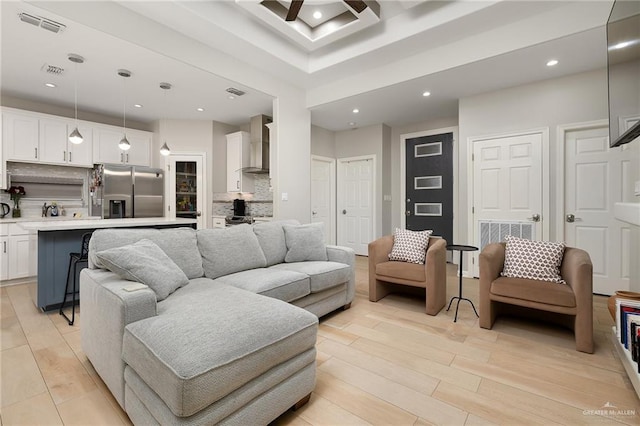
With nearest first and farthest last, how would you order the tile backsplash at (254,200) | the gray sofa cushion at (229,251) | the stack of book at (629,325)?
the stack of book at (629,325), the gray sofa cushion at (229,251), the tile backsplash at (254,200)

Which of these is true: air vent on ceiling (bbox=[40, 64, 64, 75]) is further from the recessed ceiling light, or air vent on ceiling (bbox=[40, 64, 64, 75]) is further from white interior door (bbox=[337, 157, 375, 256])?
the recessed ceiling light

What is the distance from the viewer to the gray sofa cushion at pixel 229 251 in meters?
2.44

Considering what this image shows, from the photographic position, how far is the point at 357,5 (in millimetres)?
2721

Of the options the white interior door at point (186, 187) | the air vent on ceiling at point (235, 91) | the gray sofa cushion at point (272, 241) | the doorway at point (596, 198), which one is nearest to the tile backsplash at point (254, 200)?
the white interior door at point (186, 187)

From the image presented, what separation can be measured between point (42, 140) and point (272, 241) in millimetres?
4314

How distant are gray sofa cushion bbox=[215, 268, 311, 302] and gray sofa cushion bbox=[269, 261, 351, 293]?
92 millimetres

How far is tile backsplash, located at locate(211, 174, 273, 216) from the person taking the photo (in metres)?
5.78

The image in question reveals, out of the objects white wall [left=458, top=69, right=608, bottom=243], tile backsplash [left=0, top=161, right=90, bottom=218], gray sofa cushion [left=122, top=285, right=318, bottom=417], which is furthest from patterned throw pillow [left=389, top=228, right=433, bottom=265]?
tile backsplash [left=0, top=161, right=90, bottom=218]

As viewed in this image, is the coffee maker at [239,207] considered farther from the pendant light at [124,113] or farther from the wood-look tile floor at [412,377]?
the wood-look tile floor at [412,377]

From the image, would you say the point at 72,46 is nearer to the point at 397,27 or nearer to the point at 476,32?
the point at 397,27

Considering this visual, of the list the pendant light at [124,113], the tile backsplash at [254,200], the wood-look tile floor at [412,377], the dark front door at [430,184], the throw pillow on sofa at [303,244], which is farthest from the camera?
the tile backsplash at [254,200]

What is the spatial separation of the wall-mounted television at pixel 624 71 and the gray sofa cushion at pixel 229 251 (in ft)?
9.56

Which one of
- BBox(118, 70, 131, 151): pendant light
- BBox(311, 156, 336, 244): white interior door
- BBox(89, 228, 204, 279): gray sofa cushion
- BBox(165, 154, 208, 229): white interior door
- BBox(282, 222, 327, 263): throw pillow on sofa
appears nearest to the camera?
BBox(89, 228, 204, 279): gray sofa cushion

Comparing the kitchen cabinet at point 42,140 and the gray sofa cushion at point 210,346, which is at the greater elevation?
the kitchen cabinet at point 42,140
